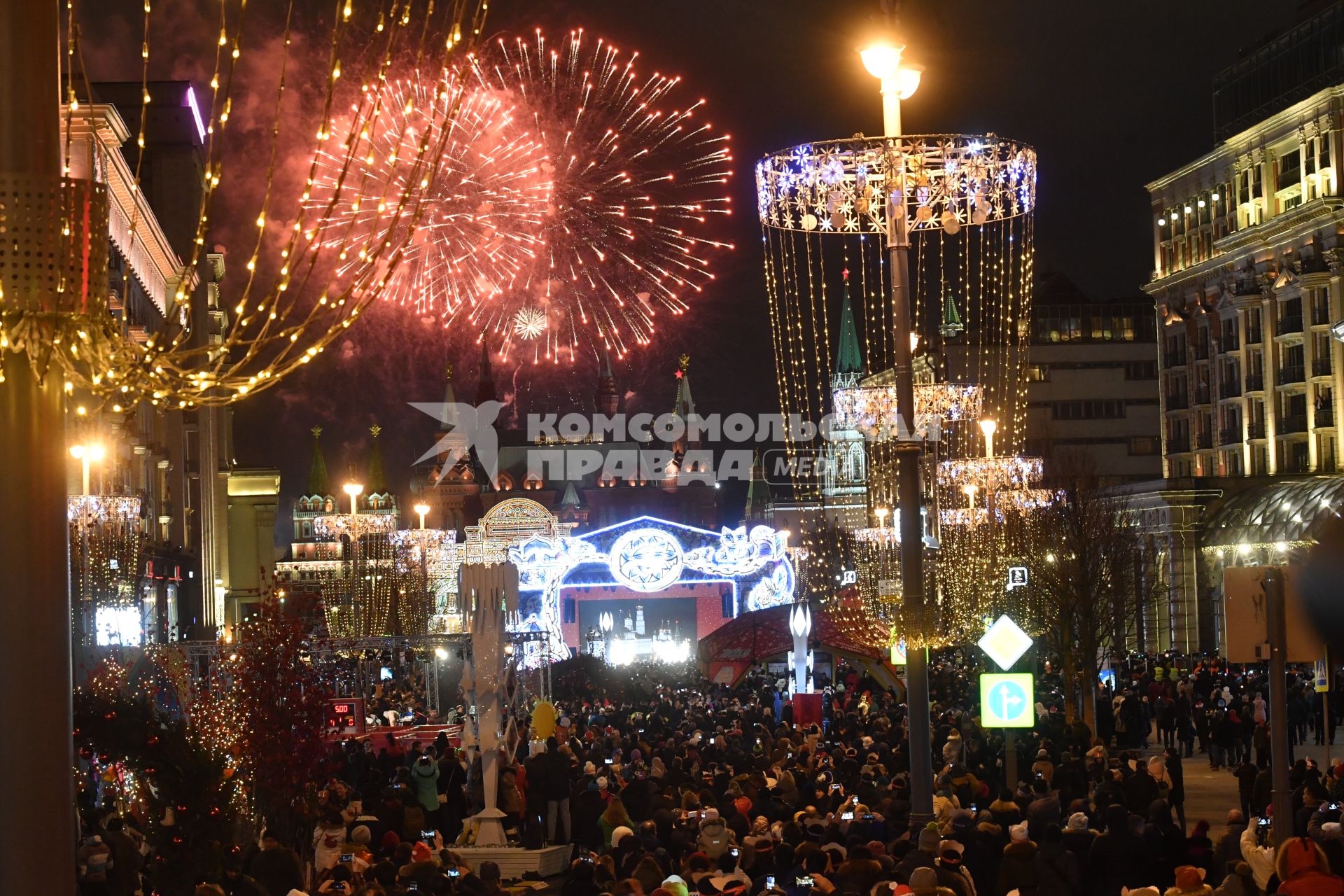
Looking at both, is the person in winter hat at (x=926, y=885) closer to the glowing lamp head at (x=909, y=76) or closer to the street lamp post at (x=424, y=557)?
the glowing lamp head at (x=909, y=76)

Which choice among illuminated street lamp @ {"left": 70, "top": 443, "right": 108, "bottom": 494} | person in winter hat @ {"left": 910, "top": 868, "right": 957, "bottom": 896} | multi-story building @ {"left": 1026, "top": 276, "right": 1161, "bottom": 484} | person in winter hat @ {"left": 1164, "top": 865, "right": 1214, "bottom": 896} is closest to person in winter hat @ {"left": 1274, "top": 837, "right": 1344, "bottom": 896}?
person in winter hat @ {"left": 1164, "top": 865, "right": 1214, "bottom": 896}

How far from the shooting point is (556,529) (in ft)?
250

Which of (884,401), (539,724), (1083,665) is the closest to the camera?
(539,724)

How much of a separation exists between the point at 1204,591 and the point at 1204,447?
24.0ft

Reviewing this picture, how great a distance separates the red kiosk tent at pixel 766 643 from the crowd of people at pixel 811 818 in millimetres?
5525

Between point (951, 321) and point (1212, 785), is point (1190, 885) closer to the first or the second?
point (1212, 785)

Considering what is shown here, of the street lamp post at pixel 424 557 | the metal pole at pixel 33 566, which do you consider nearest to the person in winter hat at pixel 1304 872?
the metal pole at pixel 33 566

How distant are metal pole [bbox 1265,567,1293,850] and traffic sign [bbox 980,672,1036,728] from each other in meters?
5.34

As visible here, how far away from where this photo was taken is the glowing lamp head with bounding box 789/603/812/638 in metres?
36.4

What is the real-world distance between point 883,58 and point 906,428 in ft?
8.97

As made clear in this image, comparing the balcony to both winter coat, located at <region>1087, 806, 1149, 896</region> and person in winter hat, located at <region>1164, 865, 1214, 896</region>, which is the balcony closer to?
winter coat, located at <region>1087, 806, 1149, 896</region>

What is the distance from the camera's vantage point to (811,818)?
14.6 m

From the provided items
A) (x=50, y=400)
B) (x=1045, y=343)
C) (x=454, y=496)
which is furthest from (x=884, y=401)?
(x=454, y=496)

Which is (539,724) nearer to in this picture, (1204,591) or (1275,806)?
(1275,806)
